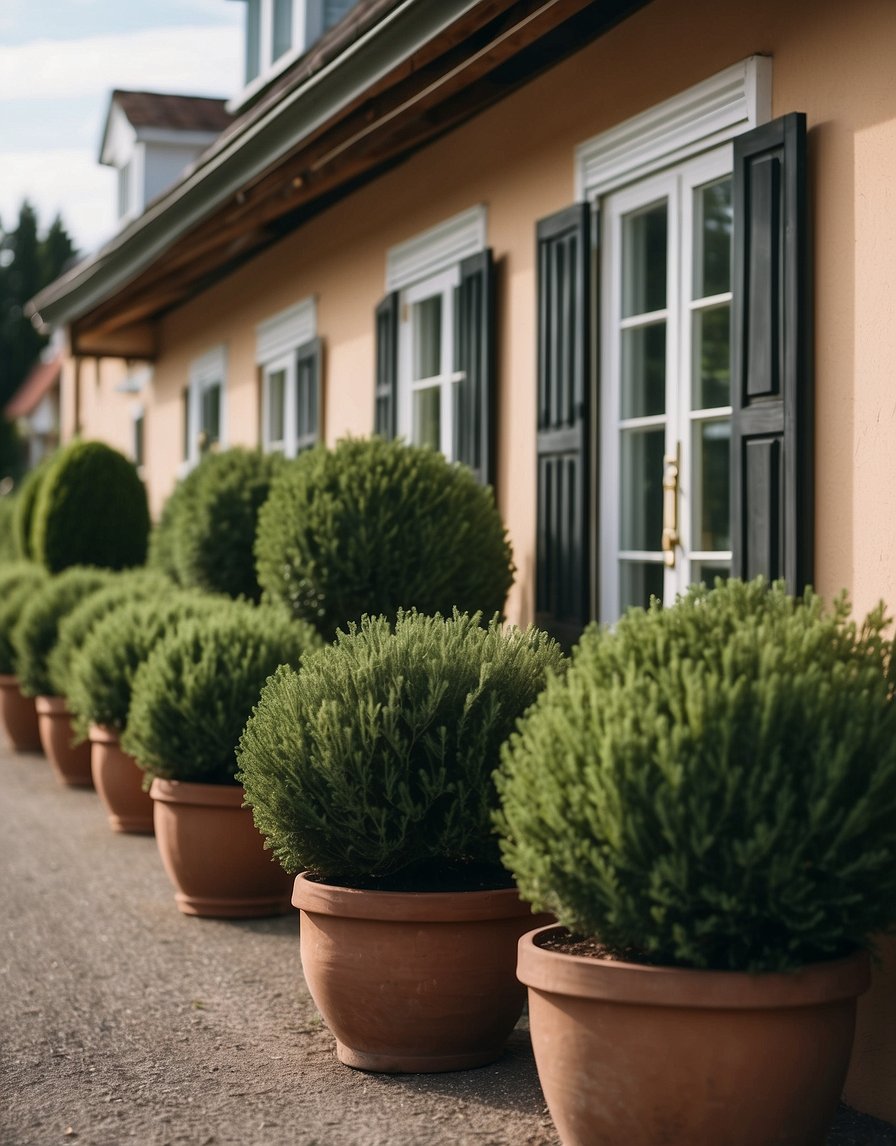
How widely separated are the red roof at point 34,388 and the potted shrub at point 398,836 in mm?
36763

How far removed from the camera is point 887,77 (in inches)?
168

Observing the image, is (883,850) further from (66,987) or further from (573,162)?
(573,162)

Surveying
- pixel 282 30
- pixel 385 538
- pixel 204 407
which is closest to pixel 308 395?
pixel 204 407

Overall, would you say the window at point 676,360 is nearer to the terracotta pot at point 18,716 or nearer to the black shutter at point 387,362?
the black shutter at point 387,362

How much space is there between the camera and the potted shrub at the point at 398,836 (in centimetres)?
414

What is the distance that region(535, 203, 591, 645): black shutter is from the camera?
613 centimetres

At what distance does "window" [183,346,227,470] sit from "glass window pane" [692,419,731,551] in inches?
244

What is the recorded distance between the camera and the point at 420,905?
411 cm

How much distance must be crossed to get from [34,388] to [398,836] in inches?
1731

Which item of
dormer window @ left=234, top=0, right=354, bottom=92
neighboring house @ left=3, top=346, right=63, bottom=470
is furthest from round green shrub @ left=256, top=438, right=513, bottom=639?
neighboring house @ left=3, top=346, right=63, bottom=470

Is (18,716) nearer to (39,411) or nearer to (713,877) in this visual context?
(713,877)

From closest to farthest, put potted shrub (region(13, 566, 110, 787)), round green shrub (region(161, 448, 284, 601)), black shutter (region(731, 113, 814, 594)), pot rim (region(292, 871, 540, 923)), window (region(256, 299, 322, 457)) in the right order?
1. pot rim (region(292, 871, 540, 923))
2. black shutter (region(731, 113, 814, 594))
3. round green shrub (region(161, 448, 284, 601))
4. potted shrub (region(13, 566, 110, 787))
5. window (region(256, 299, 322, 457))

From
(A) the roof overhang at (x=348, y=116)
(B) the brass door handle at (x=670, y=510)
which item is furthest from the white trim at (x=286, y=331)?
(B) the brass door handle at (x=670, y=510)

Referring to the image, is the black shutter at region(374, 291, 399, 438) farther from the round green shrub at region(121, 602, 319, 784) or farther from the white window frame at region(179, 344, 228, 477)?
the white window frame at region(179, 344, 228, 477)
